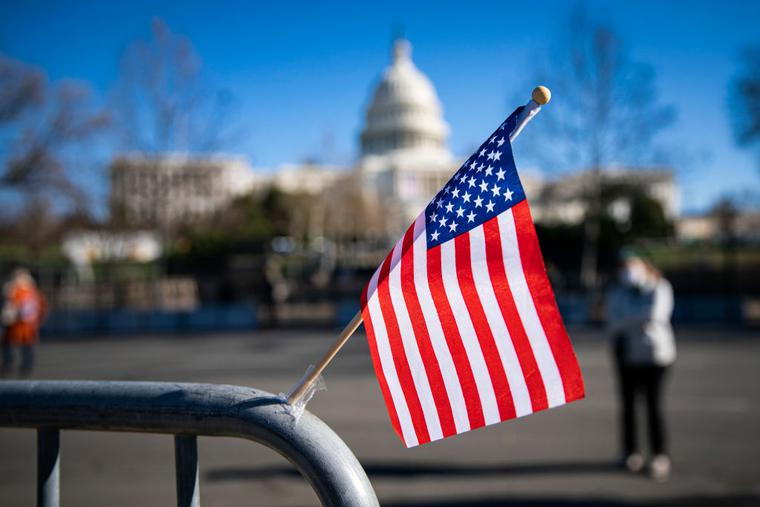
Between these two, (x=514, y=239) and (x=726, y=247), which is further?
(x=726, y=247)

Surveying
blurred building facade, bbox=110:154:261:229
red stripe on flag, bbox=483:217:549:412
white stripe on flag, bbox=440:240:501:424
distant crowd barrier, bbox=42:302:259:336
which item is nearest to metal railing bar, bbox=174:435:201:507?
white stripe on flag, bbox=440:240:501:424

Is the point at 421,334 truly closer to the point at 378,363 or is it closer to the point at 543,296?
the point at 378,363

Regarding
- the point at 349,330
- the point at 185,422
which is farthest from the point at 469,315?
the point at 185,422

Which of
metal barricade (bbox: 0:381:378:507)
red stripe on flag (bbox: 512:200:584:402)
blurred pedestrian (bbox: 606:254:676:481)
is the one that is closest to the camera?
metal barricade (bbox: 0:381:378:507)

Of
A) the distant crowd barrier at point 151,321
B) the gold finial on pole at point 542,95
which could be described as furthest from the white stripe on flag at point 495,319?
the distant crowd barrier at point 151,321

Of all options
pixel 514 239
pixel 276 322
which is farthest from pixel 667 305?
pixel 276 322

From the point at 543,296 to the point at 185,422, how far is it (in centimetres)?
93

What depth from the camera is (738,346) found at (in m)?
13.0

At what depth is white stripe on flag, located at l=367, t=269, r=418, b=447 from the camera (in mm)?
1687

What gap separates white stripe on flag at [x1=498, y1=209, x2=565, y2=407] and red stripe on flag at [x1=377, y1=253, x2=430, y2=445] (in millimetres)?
312

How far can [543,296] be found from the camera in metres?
1.66

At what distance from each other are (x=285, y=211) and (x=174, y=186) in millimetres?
34475

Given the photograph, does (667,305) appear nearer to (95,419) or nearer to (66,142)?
(95,419)

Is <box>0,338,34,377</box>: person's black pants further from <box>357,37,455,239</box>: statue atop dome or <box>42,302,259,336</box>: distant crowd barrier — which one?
<box>357,37,455,239</box>: statue atop dome
